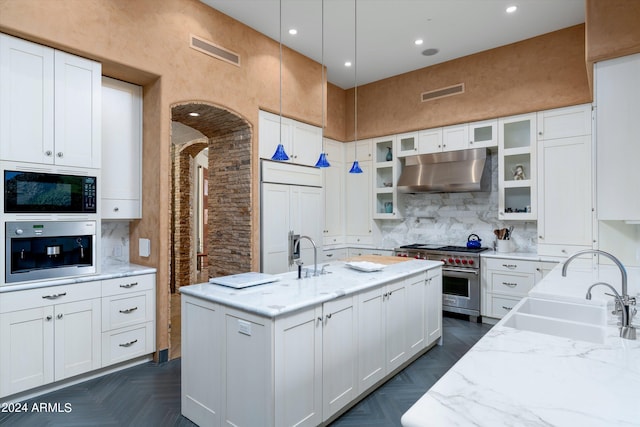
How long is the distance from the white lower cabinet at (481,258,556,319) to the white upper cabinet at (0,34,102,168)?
4.63 m

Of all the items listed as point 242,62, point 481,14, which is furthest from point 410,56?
point 242,62

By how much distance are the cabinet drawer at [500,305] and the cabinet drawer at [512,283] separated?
0.09 m

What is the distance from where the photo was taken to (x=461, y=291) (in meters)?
4.91

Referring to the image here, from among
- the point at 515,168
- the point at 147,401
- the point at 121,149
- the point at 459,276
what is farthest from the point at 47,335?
the point at 515,168

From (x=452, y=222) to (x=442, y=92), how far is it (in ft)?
6.46

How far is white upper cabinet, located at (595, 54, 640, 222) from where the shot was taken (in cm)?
280

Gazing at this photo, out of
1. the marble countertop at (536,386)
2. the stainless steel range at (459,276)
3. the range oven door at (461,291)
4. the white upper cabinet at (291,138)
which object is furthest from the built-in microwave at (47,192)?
the range oven door at (461,291)

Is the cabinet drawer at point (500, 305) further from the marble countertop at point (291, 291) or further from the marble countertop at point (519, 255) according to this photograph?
the marble countertop at point (291, 291)

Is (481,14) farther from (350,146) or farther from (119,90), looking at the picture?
(119,90)

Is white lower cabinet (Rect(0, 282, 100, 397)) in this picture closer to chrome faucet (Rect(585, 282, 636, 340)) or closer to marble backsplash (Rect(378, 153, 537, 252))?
chrome faucet (Rect(585, 282, 636, 340))

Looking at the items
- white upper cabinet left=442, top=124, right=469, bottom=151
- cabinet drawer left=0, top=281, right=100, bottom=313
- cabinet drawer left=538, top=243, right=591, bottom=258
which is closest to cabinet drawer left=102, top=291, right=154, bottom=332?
cabinet drawer left=0, top=281, right=100, bottom=313

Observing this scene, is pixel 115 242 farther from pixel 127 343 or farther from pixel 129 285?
pixel 127 343

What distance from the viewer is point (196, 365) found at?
2.41 m

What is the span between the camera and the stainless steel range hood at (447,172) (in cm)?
495
